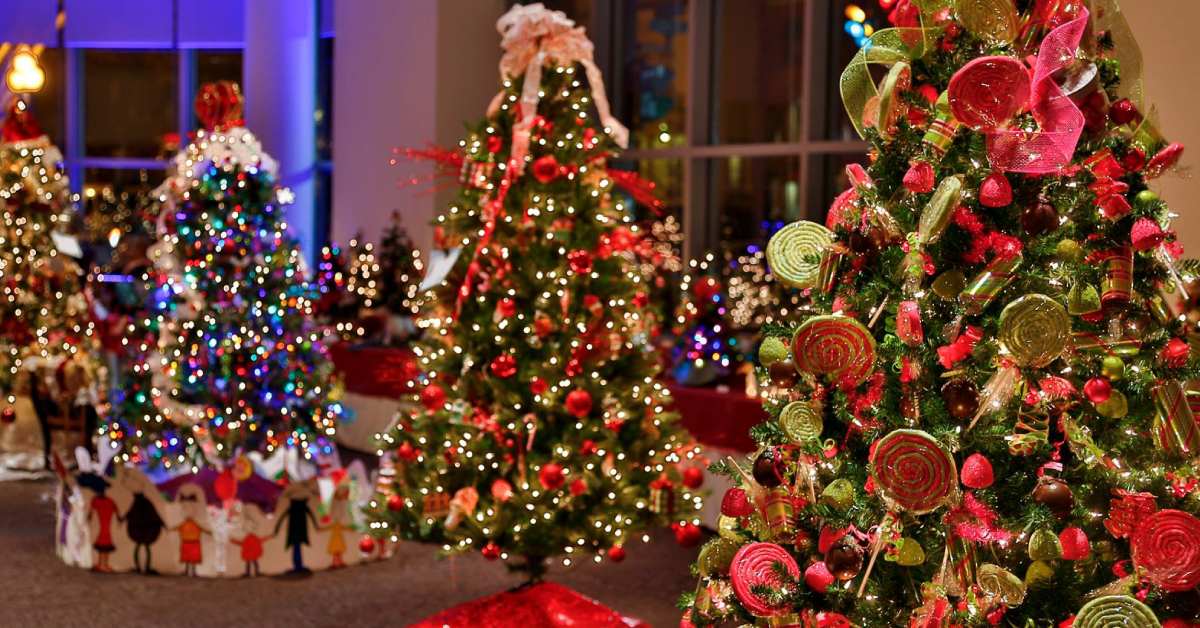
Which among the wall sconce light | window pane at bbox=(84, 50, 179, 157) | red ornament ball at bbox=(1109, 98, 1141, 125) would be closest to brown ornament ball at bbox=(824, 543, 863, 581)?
red ornament ball at bbox=(1109, 98, 1141, 125)

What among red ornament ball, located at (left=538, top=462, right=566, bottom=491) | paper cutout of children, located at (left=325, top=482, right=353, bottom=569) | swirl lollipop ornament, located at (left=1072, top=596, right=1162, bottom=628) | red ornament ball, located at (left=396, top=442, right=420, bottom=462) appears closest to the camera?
swirl lollipop ornament, located at (left=1072, top=596, right=1162, bottom=628)

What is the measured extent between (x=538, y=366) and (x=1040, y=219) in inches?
115

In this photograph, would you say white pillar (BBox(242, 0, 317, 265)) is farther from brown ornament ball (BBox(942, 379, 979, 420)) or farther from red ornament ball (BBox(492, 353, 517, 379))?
Result: brown ornament ball (BBox(942, 379, 979, 420))

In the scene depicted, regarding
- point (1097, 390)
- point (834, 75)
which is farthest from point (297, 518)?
point (1097, 390)

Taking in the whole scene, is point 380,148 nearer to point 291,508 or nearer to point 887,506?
point 291,508

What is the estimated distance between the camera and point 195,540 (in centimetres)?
687

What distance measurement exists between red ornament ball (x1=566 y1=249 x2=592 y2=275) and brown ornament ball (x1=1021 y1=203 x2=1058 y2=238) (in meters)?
2.84

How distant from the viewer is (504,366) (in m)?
5.62

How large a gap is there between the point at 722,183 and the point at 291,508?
4.56 m

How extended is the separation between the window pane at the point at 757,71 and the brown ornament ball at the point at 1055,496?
22.4 ft

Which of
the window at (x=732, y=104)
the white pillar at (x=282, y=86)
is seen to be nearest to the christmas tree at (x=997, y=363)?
the window at (x=732, y=104)

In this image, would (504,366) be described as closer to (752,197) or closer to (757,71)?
(752,197)

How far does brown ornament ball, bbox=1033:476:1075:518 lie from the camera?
113 inches

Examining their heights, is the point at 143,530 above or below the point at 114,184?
below
